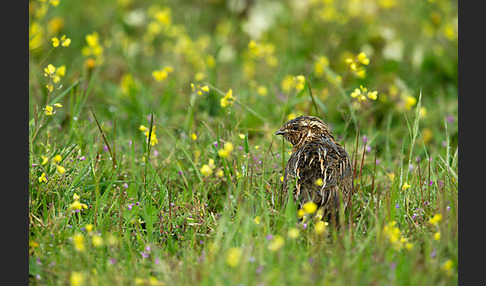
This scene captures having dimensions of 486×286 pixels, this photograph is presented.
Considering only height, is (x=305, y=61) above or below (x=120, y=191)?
above

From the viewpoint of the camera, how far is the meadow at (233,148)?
11.9ft

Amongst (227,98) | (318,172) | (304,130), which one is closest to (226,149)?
(318,172)

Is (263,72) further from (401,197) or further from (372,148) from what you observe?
(401,197)

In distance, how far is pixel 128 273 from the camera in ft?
11.8

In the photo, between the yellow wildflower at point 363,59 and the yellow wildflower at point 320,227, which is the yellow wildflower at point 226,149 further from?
the yellow wildflower at point 363,59

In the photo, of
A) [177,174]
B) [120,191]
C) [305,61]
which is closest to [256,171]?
[177,174]

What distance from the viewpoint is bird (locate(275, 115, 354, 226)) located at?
4.22 meters

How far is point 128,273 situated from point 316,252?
109 cm

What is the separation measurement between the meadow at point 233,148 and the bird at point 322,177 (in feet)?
0.45

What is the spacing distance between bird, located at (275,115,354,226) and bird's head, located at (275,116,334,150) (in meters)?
0.16

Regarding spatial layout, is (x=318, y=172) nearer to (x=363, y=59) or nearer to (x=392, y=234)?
(x=392, y=234)

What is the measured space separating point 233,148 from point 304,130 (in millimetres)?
A: 569

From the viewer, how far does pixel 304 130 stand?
4.89 metres

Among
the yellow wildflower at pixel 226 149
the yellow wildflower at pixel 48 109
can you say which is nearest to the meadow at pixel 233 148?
the yellow wildflower at pixel 226 149
